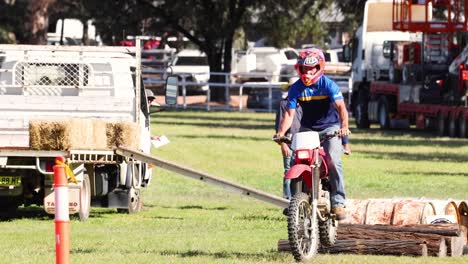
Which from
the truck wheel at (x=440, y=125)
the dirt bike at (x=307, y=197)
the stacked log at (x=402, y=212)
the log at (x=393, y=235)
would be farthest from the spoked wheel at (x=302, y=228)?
the truck wheel at (x=440, y=125)

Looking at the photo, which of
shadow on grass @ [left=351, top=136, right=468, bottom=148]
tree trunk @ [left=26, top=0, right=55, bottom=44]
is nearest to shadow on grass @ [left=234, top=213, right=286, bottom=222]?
shadow on grass @ [left=351, top=136, right=468, bottom=148]

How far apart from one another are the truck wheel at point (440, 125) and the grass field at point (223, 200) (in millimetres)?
485

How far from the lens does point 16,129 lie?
58.9ft

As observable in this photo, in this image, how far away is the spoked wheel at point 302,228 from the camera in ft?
40.6

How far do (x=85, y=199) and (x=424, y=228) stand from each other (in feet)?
18.0

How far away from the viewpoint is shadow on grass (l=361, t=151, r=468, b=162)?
31.6 metres

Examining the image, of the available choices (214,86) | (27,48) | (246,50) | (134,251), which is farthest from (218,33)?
(134,251)

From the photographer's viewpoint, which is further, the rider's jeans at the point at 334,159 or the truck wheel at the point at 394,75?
the truck wheel at the point at 394,75

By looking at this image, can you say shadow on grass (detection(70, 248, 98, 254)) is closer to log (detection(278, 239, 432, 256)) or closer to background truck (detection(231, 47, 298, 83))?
log (detection(278, 239, 432, 256))

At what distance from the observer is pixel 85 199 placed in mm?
18031

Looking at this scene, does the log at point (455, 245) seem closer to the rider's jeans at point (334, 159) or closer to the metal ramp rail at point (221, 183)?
the rider's jeans at point (334, 159)

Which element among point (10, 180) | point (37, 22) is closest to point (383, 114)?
point (37, 22)

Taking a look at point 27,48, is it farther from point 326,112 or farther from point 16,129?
point 326,112

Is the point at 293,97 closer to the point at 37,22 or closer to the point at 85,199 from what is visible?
the point at 85,199
